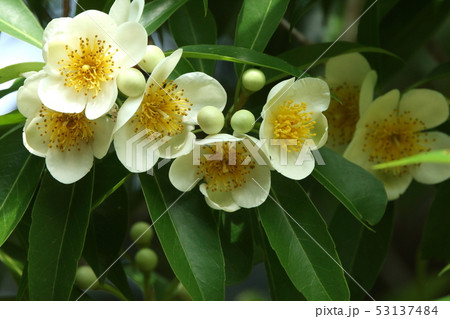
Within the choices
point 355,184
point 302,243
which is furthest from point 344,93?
point 302,243

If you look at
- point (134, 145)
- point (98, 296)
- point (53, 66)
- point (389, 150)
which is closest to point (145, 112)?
point (134, 145)

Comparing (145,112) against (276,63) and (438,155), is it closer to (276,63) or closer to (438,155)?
(276,63)

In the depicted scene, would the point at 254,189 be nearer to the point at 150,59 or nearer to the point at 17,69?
the point at 150,59

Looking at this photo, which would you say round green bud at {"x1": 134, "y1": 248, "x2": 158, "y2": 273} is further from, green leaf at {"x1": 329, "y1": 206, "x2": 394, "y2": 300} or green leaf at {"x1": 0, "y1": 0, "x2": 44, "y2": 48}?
green leaf at {"x1": 0, "y1": 0, "x2": 44, "y2": 48}

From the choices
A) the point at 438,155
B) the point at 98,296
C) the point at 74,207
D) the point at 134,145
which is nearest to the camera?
the point at 438,155

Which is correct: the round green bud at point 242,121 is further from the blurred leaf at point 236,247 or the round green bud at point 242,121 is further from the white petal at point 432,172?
the white petal at point 432,172
